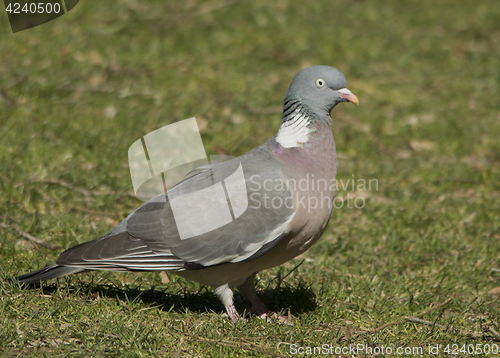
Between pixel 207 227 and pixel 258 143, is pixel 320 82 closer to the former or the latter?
pixel 207 227

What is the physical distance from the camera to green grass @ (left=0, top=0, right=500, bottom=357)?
352cm

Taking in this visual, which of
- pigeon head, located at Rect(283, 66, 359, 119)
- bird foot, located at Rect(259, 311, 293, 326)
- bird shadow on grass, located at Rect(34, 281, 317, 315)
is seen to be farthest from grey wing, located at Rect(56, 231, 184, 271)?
pigeon head, located at Rect(283, 66, 359, 119)

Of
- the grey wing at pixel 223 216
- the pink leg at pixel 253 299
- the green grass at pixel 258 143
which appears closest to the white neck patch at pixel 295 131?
the grey wing at pixel 223 216

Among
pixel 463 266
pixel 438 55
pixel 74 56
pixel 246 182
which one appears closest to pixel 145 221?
pixel 246 182

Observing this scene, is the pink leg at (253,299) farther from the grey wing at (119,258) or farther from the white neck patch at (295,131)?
the white neck patch at (295,131)

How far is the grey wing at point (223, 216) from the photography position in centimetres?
334

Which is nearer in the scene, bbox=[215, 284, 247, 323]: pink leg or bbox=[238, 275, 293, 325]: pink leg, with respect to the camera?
bbox=[215, 284, 247, 323]: pink leg

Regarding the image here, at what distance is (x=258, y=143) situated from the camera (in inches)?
243

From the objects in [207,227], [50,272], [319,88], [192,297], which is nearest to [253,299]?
[192,297]

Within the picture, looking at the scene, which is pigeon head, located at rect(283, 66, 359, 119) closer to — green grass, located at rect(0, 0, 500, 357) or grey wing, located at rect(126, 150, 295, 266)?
grey wing, located at rect(126, 150, 295, 266)

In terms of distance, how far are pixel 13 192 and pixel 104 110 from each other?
5.73 feet

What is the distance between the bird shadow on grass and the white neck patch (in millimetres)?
1113

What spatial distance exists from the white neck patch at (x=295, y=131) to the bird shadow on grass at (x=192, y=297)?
111cm

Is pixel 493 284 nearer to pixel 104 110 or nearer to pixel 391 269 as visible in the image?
pixel 391 269
